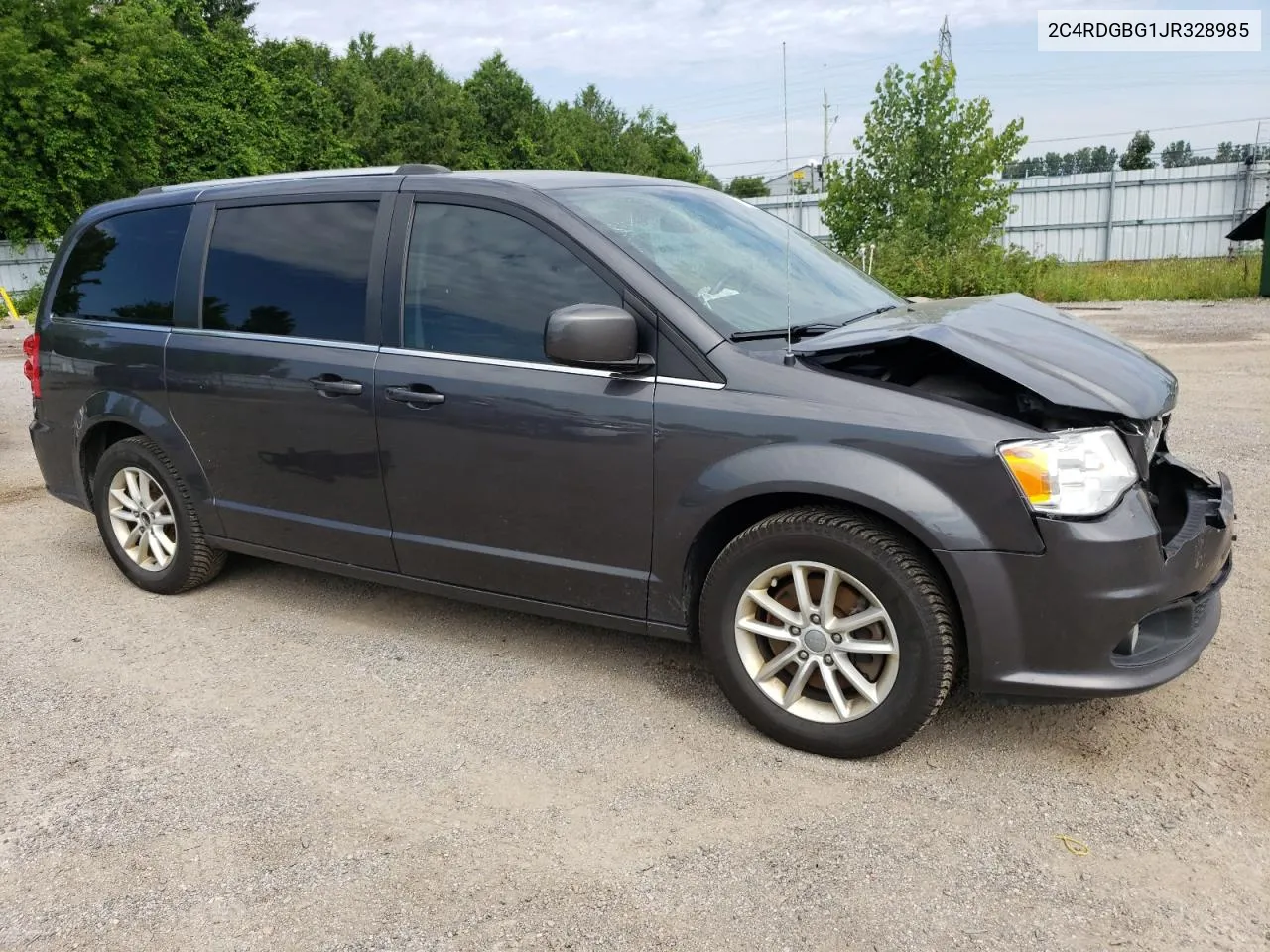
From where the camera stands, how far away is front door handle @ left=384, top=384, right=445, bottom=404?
3.72m

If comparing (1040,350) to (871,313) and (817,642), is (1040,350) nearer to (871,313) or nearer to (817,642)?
(871,313)

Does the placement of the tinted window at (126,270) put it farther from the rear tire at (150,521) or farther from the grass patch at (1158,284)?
the grass patch at (1158,284)

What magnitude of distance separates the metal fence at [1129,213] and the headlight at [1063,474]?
105 ft

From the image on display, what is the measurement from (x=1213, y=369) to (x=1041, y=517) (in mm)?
8661

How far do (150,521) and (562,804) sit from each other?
2.90 metres

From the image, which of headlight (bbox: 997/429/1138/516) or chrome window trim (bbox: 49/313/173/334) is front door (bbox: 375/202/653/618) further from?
chrome window trim (bbox: 49/313/173/334)

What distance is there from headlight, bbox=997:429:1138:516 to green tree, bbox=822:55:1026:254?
1988 cm

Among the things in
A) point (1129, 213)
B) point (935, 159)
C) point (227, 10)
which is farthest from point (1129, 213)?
point (227, 10)

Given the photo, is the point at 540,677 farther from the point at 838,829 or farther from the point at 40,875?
the point at 40,875

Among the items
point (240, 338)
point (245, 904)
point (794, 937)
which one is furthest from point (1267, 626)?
point (240, 338)

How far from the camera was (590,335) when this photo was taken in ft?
10.4

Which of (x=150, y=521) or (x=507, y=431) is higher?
(x=507, y=431)

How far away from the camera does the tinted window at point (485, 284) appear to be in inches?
140

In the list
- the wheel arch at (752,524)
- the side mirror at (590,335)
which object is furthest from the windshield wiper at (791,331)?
the wheel arch at (752,524)
